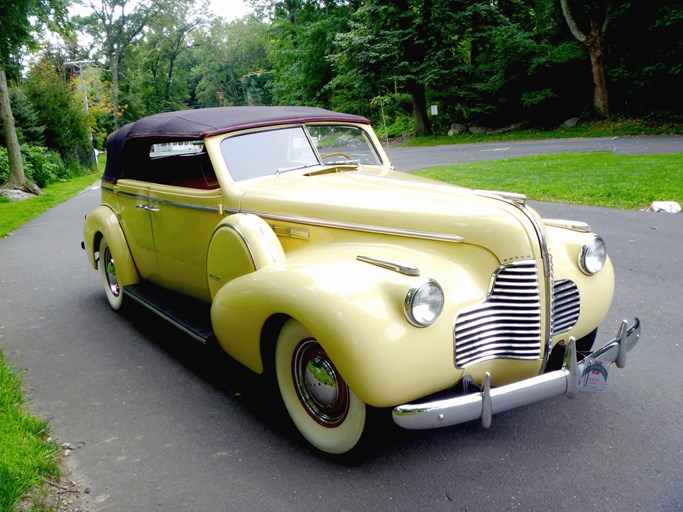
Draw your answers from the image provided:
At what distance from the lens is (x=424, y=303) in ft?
8.08

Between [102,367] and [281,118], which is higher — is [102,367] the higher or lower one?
the lower one

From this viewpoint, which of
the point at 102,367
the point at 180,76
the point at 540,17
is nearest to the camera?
the point at 102,367

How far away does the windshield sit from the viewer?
3.89 m

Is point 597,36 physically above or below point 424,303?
above

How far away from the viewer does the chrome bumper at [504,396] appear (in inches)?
91.9

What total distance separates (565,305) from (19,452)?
294 cm

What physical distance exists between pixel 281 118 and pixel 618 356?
107 inches

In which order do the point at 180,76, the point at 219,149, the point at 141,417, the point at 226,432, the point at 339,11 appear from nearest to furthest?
1. the point at 226,432
2. the point at 141,417
3. the point at 219,149
4. the point at 339,11
5. the point at 180,76

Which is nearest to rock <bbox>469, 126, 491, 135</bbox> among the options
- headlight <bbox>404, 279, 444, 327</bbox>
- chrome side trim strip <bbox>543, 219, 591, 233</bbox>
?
chrome side trim strip <bbox>543, 219, 591, 233</bbox>

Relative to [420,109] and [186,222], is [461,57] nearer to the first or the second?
[420,109]

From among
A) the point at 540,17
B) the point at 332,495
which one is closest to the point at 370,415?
the point at 332,495

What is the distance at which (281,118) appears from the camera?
405cm

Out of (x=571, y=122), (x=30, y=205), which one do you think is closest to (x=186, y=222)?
(x=30, y=205)

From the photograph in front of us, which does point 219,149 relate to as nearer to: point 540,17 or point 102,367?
point 102,367
